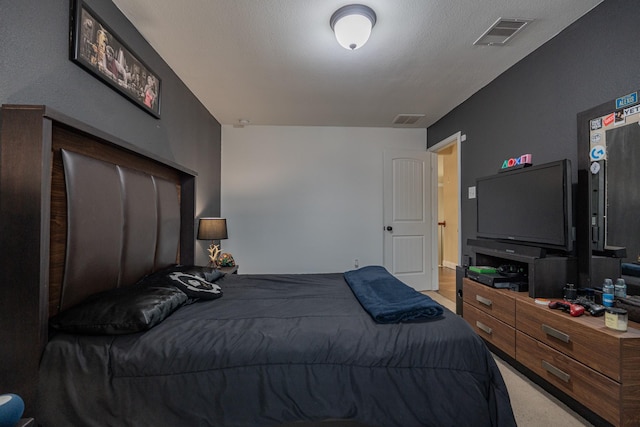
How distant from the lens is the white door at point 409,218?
4.23 metres

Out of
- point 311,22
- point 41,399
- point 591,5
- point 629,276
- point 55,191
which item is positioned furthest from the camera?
point 311,22

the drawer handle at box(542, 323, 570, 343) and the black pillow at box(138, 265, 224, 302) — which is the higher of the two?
the black pillow at box(138, 265, 224, 302)

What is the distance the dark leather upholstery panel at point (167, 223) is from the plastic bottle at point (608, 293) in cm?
294

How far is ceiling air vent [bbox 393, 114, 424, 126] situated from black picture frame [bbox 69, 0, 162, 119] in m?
2.95

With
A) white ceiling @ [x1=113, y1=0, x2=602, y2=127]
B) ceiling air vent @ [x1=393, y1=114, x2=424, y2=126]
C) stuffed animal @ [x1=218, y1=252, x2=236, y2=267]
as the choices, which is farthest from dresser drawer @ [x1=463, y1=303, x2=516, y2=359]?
stuffed animal @ [x1=218, y1=252, x2=236, y2=267]

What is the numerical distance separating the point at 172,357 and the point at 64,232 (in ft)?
2.46

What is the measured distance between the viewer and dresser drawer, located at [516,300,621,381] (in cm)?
138

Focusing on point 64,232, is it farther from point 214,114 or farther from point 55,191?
point 214,114

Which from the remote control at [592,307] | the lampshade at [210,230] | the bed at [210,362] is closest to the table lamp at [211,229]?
the lampshade at [210,230]

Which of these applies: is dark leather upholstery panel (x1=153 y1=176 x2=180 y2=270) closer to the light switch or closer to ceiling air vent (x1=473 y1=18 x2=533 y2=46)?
ceiling air vent (x1=473 y1=18 x2=533 y2=46)

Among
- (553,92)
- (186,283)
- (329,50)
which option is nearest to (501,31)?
(553,92)

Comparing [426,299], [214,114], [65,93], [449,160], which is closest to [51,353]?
[65,93]

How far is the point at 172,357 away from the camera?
3.59ft

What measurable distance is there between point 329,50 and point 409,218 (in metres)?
2.78
